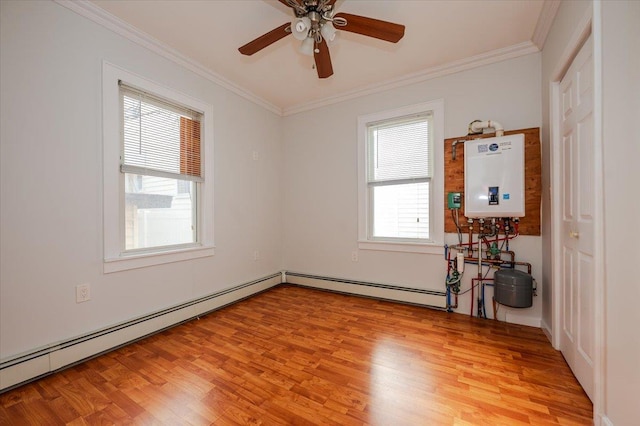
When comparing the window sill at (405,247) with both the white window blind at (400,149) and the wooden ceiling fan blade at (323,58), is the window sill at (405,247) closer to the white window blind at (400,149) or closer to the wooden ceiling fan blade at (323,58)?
the white window blind at (400,149)

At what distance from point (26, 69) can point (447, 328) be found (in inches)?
156

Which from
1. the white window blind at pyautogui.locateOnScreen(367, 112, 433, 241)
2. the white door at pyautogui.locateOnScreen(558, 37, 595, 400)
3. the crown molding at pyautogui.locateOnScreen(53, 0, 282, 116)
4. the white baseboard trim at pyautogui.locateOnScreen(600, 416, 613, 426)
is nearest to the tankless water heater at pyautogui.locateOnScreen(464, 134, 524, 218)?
the white door at pyautogui.locateOnScreen(558, 37, 595, 400)

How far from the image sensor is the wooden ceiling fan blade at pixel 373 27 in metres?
1.75

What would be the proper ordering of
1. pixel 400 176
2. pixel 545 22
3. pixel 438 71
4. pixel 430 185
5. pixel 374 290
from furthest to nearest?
pixel 374 290 → pixel 400 176 → pixel 430 185 → pixel 438 71 → pixel 545 22

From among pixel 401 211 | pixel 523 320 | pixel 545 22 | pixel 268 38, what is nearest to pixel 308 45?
pixel 268 38

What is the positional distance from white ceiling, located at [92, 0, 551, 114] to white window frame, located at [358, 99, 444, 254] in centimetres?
41

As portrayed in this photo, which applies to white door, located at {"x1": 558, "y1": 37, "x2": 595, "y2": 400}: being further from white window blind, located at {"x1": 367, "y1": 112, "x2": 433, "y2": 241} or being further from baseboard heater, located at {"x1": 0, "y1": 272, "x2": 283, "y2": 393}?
baseboard heater, located at {"x1": 0, "y1": 272, "x2": 283, "y2": 393}

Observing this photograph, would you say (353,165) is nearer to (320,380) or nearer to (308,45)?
(308,45)

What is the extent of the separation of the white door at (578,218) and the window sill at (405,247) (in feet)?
3.73

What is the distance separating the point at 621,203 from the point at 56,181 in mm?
3436

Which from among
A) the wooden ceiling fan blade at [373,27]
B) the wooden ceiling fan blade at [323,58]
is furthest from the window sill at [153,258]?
the wooden ceiling fan blade at [373,27]

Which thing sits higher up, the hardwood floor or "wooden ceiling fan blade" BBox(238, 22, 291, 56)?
"wooden ceiling fan blade" BBox(238, 22, 291, 56)

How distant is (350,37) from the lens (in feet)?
8.13

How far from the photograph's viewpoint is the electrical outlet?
2008 millimetres
